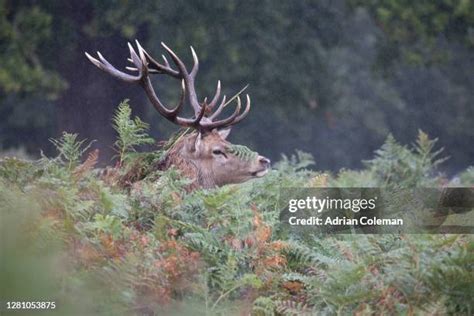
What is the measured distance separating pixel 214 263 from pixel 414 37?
14294 millimetres

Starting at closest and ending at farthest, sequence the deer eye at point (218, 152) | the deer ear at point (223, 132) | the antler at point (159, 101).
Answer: the antler at point (159, 101) < the deer eye at point (218, 152) < the deer ear at point (223, 132)

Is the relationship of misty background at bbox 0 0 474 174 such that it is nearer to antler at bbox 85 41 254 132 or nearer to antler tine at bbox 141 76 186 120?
antler at bbox 85 41 254 132

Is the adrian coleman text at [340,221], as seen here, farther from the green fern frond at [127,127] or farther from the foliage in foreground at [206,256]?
the green fern frond at [127,127]

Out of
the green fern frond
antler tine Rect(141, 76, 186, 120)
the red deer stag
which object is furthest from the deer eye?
the green fern frond

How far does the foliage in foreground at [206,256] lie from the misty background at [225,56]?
27.7ft

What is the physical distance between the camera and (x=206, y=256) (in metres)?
6.07

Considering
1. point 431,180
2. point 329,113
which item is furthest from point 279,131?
point 431,180

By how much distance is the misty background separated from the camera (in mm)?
17328

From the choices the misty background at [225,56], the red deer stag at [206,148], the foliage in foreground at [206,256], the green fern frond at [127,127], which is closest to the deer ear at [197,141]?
the red deer stag at [206,148]

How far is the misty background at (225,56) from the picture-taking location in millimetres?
17328

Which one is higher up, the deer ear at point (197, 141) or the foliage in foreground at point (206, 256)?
the deer ear at point (197, 141)

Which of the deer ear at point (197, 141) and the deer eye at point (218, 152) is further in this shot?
the deer eye at point (218, 152)

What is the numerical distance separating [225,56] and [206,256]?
13.0 meters

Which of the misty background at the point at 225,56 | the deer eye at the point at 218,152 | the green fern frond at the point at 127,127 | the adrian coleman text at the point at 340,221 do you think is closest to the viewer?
the adrian coleman text at the point at 340,221
